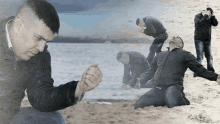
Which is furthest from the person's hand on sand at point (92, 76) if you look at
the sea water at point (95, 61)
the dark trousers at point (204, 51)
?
the dark trousers at point (204, 51)

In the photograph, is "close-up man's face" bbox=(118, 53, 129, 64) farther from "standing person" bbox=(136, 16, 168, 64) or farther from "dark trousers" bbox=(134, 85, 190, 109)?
"dark trousers" bbox=(134, 85, 190, 109)

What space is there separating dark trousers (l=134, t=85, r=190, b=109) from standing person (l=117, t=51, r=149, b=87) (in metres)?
0.23

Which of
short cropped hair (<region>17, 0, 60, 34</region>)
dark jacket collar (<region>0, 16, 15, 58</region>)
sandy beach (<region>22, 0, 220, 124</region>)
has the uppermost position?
short cropped hair (<region>17, 0, 60, 34</region>)

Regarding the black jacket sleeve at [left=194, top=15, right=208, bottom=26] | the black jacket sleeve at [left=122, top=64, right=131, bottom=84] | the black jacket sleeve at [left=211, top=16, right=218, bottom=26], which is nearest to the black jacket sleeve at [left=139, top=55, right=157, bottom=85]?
the black jacket sleeve at [left=122, top=64, right=131, bottom=84]

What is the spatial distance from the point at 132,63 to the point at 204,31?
91 cm

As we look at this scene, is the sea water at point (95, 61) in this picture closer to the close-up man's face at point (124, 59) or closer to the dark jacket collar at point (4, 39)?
the close-up man's face at point (124, 59)

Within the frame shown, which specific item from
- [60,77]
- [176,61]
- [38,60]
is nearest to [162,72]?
[176,61]

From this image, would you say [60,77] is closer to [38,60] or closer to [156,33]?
[38,60]

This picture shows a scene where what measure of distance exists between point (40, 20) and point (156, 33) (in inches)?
55.8

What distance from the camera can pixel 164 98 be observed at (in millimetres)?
2203

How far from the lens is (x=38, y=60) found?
4.52ft

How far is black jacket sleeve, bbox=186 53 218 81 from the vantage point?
2188 millimetres

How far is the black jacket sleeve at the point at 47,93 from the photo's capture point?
106 centimetres

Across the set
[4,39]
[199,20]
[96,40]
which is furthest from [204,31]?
[4,39]
